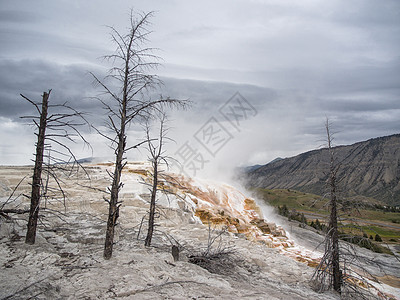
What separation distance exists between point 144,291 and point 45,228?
26.0 feet

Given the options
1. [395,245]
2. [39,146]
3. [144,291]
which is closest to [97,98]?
[39,146]

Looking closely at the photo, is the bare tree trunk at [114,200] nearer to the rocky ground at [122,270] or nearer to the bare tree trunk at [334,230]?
the rocky ground at [122,270]

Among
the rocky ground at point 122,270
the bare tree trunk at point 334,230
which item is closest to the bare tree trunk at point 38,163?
the rocky ground at point 122,270

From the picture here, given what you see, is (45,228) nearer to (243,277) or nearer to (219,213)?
(243,277)

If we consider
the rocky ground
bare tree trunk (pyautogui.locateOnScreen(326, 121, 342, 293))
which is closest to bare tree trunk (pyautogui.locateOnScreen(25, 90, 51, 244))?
the rocky ground

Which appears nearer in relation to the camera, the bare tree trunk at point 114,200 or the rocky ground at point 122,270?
the rocky ground at point 122,270

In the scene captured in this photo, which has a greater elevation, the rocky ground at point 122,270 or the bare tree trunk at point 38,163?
the bare tree trunk at point 38,163

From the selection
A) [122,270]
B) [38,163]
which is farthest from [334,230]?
[38,163]

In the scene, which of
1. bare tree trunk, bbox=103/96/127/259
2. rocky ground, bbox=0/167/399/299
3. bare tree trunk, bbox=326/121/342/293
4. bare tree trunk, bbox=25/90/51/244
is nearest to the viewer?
rocky ground, bbox=0/167/399/299

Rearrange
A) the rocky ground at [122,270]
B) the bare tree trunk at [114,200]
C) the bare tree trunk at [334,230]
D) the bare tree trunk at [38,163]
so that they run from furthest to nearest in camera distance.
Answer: the bare tree trunk at [334,230] < the bare tree trunk at [38,163] < the bare tree trunk at [114,200] < the rocky ground at [122,270]

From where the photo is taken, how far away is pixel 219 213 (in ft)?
79.0

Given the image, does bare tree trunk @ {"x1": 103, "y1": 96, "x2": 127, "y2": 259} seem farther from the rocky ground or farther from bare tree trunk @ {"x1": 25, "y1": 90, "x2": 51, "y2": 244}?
bare tree trunk @ {"x1": 25, "y1": 90, "x2": 51, "y2": 244}

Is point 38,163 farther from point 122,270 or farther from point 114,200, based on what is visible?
point 122,270

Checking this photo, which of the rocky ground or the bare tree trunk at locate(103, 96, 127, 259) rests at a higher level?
the bare tree trunk at locate(103, 96, 127, 259)
